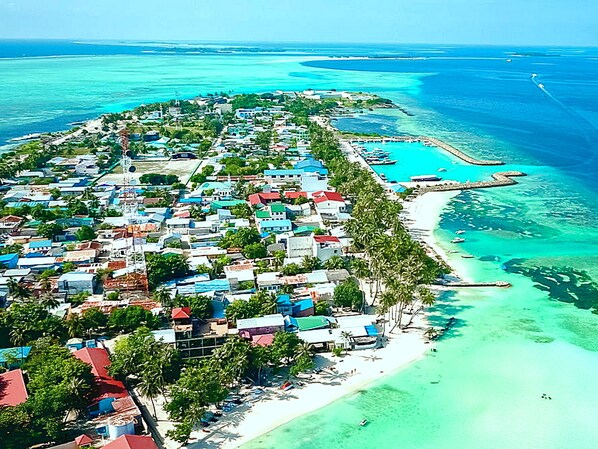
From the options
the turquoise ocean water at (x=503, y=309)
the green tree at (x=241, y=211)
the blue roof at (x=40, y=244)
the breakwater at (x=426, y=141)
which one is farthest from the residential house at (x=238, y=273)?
the breakwater at (x=426, y=141)

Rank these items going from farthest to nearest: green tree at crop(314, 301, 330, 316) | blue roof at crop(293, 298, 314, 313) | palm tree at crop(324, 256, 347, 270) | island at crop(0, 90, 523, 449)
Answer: palm tree at crop(324, 256, 347, 270) → green tree at crop(314, 301, 330, 316) → blue roof at crop(293, 298, 314, 313) → island at crop(0, 90, 523, 449)

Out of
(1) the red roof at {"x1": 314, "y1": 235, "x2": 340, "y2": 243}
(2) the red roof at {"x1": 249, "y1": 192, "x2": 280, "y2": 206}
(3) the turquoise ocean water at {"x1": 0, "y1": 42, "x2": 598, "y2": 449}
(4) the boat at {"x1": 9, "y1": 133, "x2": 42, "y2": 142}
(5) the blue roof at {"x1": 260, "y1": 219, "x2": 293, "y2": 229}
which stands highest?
(4) the boat at {"x1": 9, "y1": 133, "x2": 42, "y2": 142}

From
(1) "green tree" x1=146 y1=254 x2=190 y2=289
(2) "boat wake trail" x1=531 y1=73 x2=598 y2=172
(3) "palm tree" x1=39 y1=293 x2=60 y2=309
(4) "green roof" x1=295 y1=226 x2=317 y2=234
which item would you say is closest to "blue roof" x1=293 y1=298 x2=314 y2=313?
(1) "green tree" x1=146 y1=254 x2=190 y2=289

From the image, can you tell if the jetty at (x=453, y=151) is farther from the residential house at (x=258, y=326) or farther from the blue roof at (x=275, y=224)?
the residential house at (x=258, y=326)

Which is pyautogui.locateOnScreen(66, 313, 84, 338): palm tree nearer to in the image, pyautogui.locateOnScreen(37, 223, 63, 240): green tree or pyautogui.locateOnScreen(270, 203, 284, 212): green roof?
pyautogui.locateOnScreen(37, 223, 63, 240): green tree

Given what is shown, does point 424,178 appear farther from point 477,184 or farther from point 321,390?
point 321,390

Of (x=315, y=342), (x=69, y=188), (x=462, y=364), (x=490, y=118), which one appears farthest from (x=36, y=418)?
(x=490, y=118)

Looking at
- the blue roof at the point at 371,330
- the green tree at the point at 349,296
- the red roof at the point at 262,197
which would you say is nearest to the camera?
the blue roof at the point at 371,330
